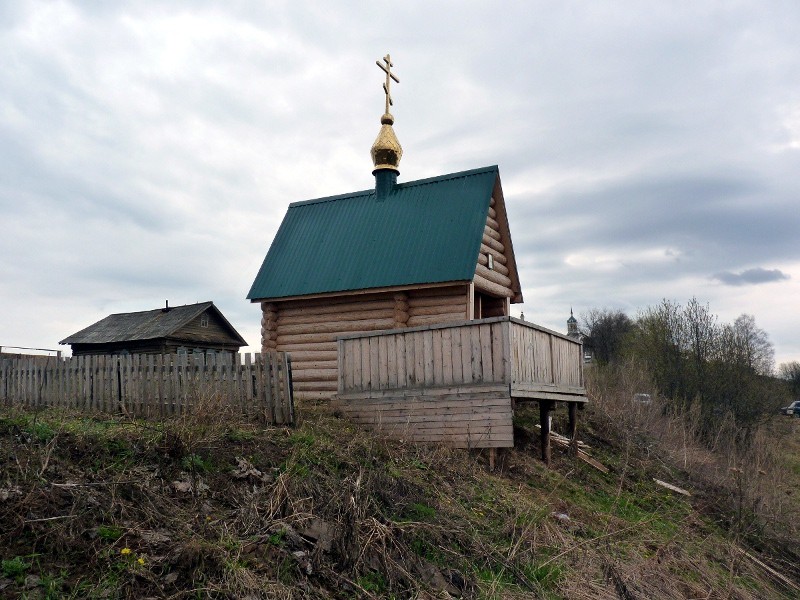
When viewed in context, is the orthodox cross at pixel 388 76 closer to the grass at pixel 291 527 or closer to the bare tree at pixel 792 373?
the grass at pixel 291 527

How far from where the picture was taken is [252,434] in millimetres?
9297

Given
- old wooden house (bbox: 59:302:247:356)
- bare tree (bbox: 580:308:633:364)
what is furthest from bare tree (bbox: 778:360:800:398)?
old wooden house (bbox: 59:302:247:356)

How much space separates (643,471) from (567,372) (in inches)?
136

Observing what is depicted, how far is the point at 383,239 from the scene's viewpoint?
57.1 ft

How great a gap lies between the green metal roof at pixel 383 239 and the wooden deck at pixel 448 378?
2.67m

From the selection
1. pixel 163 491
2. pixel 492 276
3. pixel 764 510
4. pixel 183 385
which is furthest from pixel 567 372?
pixel 163 491

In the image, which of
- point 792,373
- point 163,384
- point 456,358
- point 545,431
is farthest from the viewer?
point 792,373

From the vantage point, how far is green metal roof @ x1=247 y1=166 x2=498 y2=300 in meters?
15.9

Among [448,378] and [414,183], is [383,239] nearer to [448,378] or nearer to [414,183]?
[414,183]

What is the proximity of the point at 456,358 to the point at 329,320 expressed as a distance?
559cm

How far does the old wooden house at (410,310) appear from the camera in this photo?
12.3 meters

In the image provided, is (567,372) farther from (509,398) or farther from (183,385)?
(183,385)

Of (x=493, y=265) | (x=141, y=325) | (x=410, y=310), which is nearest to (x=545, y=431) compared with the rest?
(x=410, y=310)

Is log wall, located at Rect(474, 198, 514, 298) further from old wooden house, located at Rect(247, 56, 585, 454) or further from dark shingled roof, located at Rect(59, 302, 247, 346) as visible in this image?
dark shingled roof, located at Rect(59, 302, 247, 346)
